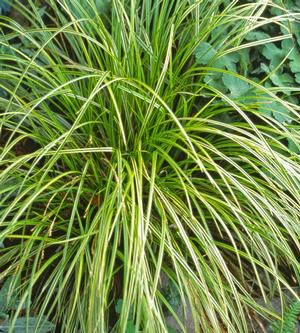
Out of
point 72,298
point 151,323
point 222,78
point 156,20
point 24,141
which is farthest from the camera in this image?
point 24,141

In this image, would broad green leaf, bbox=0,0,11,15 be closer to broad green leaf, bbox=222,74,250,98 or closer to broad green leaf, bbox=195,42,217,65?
broad green leaf, bbox=195,42,217,65

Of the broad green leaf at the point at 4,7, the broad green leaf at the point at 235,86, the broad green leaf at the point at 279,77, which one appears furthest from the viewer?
the broad green leaf at the point at 4,7

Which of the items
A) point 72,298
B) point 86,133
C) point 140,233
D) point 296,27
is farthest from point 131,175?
point 296,27

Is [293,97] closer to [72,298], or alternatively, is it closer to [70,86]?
[70,86]

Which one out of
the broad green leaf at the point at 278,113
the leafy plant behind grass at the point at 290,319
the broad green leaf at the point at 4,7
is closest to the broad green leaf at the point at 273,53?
the broad green leaf at the point at 278,113

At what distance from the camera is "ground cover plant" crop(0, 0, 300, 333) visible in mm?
1526

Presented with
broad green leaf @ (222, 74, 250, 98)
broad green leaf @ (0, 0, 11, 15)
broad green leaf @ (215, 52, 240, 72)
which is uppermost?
broad green leaf @ (215, 52, 240, 72)

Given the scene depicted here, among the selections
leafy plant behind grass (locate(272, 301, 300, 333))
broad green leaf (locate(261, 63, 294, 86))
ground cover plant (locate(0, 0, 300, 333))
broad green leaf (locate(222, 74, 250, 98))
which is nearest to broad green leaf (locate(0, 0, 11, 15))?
ground cover plant (locate(0, 0, 300, 333))

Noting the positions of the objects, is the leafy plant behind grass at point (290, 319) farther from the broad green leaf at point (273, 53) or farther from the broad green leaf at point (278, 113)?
the broad green leaf at point (273, 53)

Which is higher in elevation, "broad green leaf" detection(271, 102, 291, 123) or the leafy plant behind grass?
"broad green leaf" detection(271, 102, 291, 123)

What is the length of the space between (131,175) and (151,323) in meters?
0.46

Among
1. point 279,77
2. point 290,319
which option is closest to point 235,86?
point 279,77

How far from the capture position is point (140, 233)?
1.39 m

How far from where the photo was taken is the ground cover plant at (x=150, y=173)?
1526 mm
